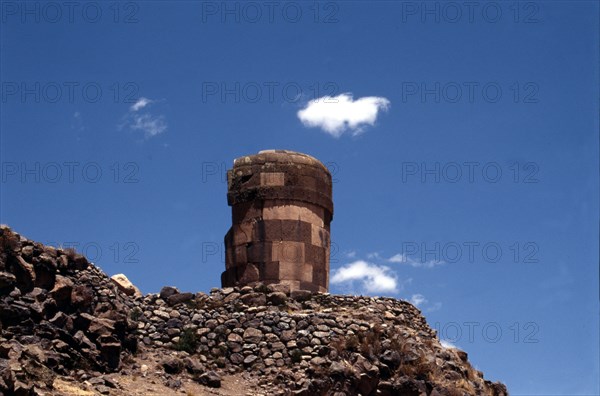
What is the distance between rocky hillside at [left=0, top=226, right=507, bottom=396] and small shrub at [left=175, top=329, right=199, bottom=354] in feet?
0.08

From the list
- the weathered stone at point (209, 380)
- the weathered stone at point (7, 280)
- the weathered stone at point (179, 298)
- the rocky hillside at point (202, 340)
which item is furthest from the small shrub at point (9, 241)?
the weathered stone at point (179, 298)

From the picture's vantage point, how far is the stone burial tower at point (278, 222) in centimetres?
2358

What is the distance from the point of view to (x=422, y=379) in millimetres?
19984

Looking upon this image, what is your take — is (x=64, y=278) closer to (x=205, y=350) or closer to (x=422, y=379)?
(x=205, y=350)

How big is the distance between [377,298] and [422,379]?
3.20 metres

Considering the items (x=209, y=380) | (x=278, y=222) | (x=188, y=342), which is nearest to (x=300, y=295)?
(x=278, y=222)

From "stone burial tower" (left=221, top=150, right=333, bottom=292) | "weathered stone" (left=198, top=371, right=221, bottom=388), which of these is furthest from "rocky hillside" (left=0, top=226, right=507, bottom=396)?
"stone burial tower" (left=221, top=150, right=333, bottom=292)

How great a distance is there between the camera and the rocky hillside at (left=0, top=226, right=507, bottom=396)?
59.2 feet

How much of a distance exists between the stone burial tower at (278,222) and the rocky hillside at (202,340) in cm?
123

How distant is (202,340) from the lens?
2070cm

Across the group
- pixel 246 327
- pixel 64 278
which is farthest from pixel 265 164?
pixel 64 278

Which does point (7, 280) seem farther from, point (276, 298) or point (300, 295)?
point (300, 295)

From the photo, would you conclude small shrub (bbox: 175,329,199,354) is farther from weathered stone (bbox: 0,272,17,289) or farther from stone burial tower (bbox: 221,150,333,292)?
weathered stone (bbox: 0,272,17,289)

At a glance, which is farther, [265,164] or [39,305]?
[265,164]
